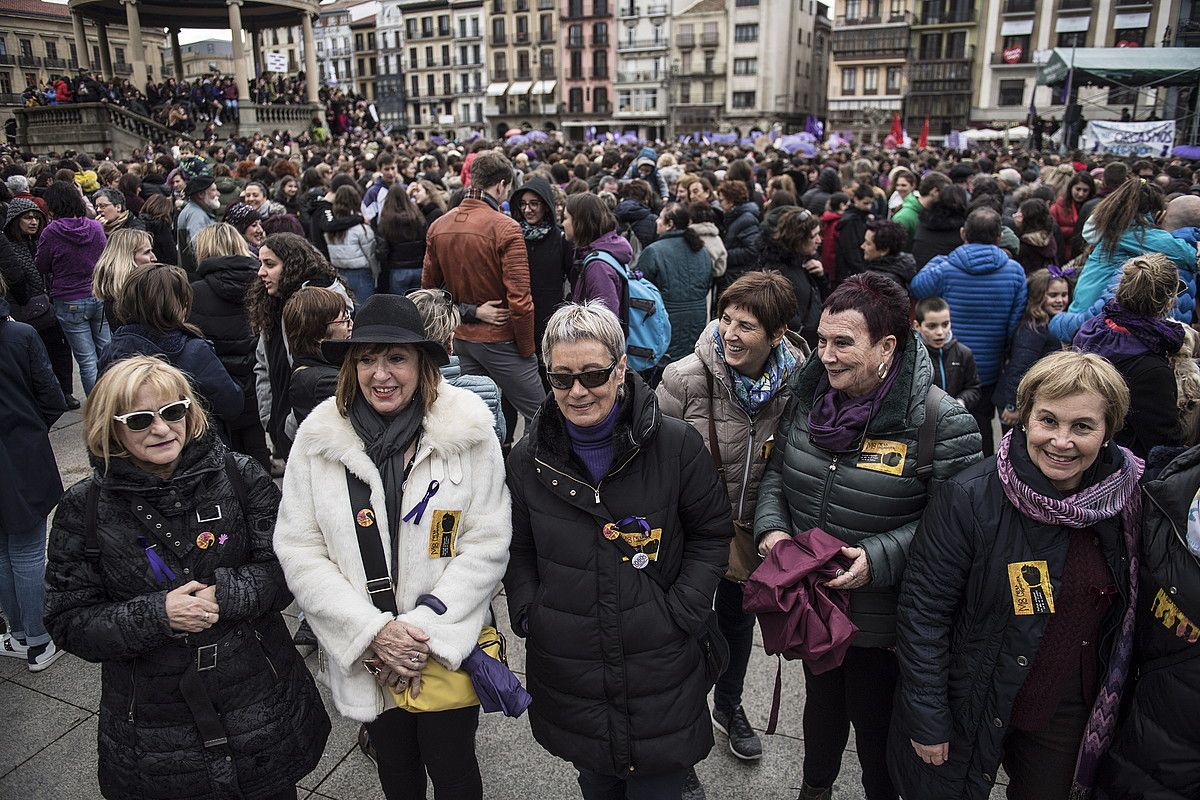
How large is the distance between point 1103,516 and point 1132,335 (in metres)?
1.48

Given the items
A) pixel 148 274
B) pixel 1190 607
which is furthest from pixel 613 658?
pixel 148 274

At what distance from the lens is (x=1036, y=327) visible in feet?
15.6

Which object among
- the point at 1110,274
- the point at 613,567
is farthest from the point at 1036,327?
the point at 613,567

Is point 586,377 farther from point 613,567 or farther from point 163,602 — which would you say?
point 163,602

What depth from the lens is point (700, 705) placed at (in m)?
2.43

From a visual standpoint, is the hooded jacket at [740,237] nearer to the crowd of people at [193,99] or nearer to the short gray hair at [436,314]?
the short gray hair at [436,314]

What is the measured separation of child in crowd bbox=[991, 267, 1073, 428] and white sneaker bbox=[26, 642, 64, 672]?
518 centimetres

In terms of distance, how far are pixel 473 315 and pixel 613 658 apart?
3.02m

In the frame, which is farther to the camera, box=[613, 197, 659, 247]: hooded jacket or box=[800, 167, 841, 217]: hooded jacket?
box=[800, 167, 841, 217]: hooded jacket

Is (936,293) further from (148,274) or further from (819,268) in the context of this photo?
(148,274)

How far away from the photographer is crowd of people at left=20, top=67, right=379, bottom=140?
26844 mm

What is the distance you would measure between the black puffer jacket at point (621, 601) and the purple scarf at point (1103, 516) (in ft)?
2.77

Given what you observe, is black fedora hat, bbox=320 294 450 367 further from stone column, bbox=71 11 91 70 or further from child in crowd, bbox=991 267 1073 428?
stone column, bbox=71 11 91 70

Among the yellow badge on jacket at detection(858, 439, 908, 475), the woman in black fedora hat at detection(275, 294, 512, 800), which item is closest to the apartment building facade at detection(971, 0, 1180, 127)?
the yellow badge on jacket at detection(858, 439, 908, 475)
